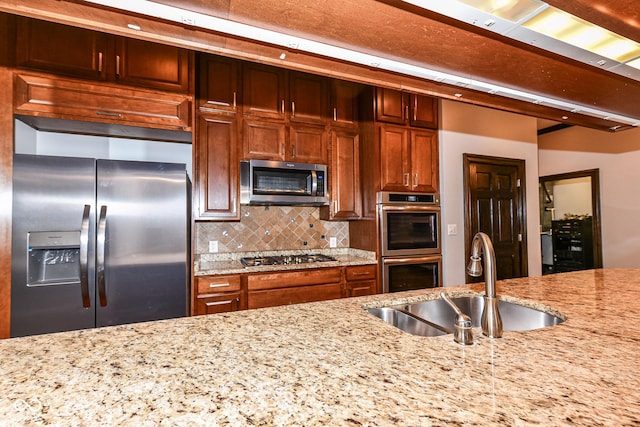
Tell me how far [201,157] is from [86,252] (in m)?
1.09

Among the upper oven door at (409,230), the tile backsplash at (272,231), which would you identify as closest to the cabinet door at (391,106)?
the upper oven door at (409,230)

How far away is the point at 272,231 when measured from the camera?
3.12m

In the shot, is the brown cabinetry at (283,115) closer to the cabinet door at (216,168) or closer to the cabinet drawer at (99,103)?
the cabinet door at (216,168)

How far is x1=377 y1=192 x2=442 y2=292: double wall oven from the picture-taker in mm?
2945

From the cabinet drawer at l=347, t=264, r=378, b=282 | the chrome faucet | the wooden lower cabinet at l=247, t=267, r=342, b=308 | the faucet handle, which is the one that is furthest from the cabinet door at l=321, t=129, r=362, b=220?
the faucet handle

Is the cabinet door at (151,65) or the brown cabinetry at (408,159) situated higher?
the cabinet door at (151,65)

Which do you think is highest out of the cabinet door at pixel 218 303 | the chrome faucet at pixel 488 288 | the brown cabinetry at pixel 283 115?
the brown cabinetry at pixel 283 115

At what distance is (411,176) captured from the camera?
315 centimetres

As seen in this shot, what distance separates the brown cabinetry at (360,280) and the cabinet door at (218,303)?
38.5 inches

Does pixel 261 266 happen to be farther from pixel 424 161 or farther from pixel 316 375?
Result: pixel 424 161

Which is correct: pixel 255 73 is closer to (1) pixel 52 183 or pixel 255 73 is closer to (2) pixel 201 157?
(2) pixel 201 157

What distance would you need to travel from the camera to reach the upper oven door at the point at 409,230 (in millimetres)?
2955

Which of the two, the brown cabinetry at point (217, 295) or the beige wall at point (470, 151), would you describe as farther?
the beige wall at point (470, 151)

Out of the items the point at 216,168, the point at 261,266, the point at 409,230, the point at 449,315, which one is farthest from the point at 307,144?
the point at 449,315
